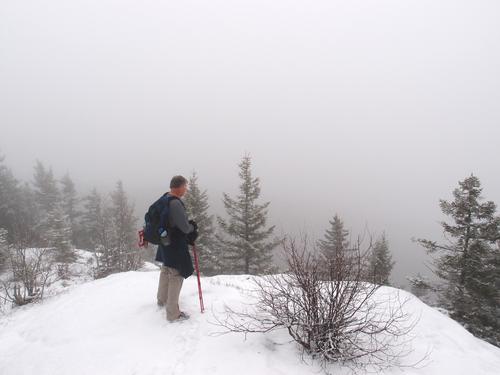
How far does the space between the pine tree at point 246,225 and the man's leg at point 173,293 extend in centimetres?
1652

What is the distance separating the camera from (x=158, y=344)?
159 inches

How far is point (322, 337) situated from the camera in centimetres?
383

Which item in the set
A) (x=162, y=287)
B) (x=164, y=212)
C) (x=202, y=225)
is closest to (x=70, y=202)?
(x=202, y=225)

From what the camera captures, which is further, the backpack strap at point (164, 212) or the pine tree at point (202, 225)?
the pine tree at point (202, 225)

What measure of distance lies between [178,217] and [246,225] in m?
17.3

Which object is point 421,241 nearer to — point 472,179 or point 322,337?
point 472,179

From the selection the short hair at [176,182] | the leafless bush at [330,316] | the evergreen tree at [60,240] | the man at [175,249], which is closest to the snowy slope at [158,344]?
the leafless bush at [330,316]

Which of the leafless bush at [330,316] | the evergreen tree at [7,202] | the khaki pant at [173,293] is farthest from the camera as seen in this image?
the evergreen tree at [7,202]

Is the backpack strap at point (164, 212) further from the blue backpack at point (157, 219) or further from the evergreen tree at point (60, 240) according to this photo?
the evergreen tree at point (60, 240)

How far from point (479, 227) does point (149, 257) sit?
4119 centimetres

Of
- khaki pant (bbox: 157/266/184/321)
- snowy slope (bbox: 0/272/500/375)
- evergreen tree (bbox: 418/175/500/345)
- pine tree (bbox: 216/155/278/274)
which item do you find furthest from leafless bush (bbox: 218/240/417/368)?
pine tree (bbox: 216/155/278/274)

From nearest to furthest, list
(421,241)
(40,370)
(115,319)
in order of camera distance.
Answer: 1. (40,370)
2. (115,319)
3. (421,241)

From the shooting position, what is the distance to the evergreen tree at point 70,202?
1750 inches

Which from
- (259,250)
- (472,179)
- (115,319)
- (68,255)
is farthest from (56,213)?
(472,179)
